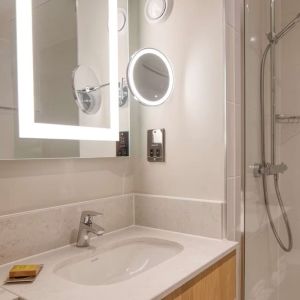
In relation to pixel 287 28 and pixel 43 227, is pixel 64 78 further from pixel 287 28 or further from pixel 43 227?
pixel 287 28

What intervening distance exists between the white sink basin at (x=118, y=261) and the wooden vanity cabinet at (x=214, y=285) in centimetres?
15

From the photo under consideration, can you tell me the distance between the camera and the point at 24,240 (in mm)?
970

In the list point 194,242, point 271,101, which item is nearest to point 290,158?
point 271,101

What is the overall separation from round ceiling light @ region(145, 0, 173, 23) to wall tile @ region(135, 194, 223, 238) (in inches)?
31.3

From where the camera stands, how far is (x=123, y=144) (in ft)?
4.55

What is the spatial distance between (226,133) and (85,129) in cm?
56

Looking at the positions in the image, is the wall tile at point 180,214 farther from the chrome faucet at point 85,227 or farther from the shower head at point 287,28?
the shower head at point 287,28

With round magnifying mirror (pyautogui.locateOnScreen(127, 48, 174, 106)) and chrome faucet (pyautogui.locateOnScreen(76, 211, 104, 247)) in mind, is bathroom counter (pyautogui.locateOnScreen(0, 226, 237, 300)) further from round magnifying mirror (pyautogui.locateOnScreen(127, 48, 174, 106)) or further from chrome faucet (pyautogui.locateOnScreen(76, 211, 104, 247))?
round magnifying mirror (pyautogui.locateOnScreen(127, 48, 174, 106))

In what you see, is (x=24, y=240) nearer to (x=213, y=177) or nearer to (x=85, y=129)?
(x=85, y=129)

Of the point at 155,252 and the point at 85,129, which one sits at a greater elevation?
the point at 85,129

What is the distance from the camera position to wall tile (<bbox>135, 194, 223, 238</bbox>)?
3.92 feet

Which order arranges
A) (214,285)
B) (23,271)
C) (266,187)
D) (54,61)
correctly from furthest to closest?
(266,187) < (54,61) < (214,285) < (23,271)

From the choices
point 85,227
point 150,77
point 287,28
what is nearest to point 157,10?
point 150,77

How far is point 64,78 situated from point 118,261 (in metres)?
0.72
